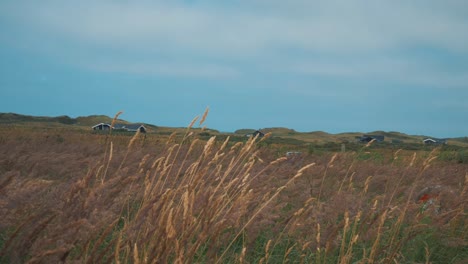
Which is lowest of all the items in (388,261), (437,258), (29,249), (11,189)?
(437,258)

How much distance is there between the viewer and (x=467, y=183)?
518 cm

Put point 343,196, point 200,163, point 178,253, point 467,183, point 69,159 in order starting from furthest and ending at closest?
point 69,159, point 467,183, point 343,196, point 200,163, point 178,253

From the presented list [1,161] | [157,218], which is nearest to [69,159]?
[1,161]

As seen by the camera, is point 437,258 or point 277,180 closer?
point 437,258

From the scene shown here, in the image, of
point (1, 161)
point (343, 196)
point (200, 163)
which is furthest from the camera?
point (1, 161)

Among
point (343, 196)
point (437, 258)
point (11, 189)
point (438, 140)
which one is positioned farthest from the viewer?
point (438, 140)

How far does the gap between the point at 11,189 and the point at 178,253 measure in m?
1.31

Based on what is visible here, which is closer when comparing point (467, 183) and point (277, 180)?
point (467, 183)

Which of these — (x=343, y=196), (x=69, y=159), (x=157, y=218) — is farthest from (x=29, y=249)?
(x=69, y=159)

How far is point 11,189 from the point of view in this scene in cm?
279

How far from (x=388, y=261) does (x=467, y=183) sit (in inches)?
102

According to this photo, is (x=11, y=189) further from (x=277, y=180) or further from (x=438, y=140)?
(x=438, y=140)

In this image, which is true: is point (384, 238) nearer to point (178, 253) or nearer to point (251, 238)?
point (251, 238)

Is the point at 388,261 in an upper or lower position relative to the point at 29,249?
lower
